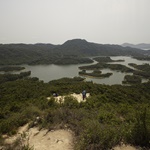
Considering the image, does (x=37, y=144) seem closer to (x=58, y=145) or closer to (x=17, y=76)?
(x=58, y=145)

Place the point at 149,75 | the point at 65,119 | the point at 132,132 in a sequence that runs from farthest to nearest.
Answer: the point at 149,75 < the point at 65,119 < the point at 132,132

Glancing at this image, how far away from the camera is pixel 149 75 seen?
58.2 meters

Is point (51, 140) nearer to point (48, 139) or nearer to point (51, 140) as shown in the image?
point (51, 140)

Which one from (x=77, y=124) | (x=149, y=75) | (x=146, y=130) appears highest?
(x=146, y=130)

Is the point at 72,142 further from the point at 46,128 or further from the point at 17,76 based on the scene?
the point at 17,76

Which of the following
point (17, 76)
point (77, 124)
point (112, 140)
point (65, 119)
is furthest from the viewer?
point (17, 76)

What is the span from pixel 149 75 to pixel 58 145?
199 ft

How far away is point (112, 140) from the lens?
4.93m

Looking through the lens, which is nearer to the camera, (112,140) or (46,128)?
(112,140)

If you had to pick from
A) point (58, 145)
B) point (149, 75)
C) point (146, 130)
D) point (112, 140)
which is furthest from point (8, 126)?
point (149, 75)

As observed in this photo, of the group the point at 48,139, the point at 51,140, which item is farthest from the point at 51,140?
the point at 48,139

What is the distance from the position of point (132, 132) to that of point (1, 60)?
9953 cm

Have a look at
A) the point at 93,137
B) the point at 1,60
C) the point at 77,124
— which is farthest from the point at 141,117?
the point at 1,60

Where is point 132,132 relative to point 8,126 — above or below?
above
